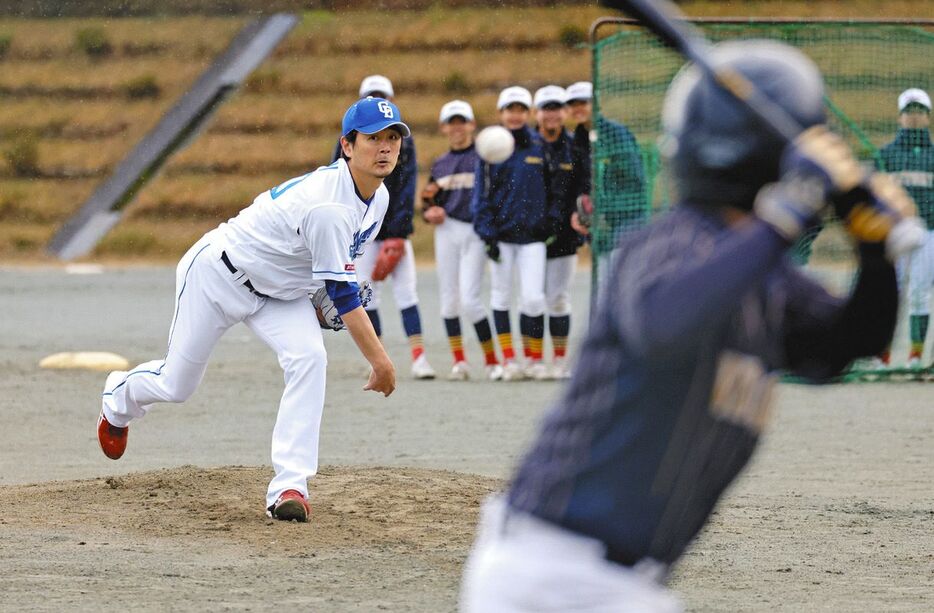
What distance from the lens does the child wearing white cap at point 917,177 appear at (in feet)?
42.8

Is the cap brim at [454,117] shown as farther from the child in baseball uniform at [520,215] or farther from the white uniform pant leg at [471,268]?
the white uniform pant leg at [471,268]

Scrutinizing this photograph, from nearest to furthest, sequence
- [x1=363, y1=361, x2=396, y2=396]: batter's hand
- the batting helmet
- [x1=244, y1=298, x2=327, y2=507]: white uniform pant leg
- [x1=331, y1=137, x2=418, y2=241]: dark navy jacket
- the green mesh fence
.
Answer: the batting helmet, [x1=363, y1=361, x2=396, y2=396]: batter's hand, [x1=244, y1=298, x2=327, y2=507]: white uniform pant leg, [x1=331, y1=137, x2=418, y2=241]: dark navy jacket, the green mesh fence

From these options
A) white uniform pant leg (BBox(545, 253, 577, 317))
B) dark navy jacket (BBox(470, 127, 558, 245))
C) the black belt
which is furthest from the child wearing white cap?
the black belt

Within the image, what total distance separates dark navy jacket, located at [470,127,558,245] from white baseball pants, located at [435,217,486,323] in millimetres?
386

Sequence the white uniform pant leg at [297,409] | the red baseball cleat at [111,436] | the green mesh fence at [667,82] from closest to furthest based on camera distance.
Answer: the white uniform pant leg at [297,409] → the red baseball cleat at [111,436] → the green mesh fence at [667,82]

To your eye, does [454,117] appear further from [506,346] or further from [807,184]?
[807,184]

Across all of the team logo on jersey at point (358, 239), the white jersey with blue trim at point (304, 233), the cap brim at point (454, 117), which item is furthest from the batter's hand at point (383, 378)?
the cap brim at point (454, 117)

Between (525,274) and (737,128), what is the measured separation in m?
10.0

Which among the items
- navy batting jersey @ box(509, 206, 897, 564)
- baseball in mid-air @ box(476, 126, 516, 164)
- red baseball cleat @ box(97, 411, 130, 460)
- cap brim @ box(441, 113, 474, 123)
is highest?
cap brim @ box(441, 113, 474, 123)

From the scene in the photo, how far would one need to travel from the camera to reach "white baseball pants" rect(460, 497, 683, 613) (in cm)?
280

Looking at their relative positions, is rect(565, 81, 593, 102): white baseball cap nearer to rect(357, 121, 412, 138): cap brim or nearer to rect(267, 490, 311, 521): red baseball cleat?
rect(357, 121, 412, 138): cap brim

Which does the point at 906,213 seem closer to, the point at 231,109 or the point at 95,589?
the point at 95,589

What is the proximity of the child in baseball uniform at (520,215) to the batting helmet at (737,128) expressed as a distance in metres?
9.89

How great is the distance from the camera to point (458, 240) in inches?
525
